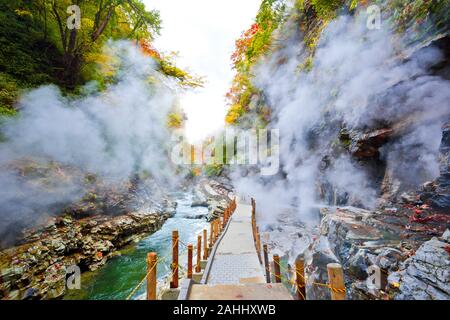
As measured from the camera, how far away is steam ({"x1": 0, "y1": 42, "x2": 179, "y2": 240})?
24.5 feet

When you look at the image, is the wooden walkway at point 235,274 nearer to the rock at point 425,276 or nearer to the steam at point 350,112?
the rock at point 425,276

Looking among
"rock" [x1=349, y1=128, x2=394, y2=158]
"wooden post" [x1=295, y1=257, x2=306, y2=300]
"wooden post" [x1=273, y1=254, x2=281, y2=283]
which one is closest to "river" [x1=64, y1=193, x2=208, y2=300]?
"wooden post" [x1=273, y1=254, x2=281, y2=283]

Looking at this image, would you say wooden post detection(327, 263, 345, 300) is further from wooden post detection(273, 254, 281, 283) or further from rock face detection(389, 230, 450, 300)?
rock face detection(389, 230, 450, 300)

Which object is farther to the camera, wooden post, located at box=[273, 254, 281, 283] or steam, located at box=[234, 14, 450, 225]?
steam, located at box=[234, 14, 450, 225]

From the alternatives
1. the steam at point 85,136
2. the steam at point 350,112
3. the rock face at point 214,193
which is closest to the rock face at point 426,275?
the steam at point 350,112

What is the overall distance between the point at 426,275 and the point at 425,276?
2 centimetres

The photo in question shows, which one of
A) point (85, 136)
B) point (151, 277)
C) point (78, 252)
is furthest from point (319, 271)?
point (85, 136)

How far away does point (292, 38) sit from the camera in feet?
50.5

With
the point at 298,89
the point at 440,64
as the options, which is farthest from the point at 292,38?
the point at 440,64

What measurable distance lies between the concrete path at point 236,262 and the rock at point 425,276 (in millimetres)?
2701

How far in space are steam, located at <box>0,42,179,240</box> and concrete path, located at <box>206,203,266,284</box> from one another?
7141mm

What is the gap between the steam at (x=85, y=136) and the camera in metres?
7.48

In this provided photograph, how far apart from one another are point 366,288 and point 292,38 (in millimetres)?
17085

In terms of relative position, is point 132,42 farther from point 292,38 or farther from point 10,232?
point 10,232
